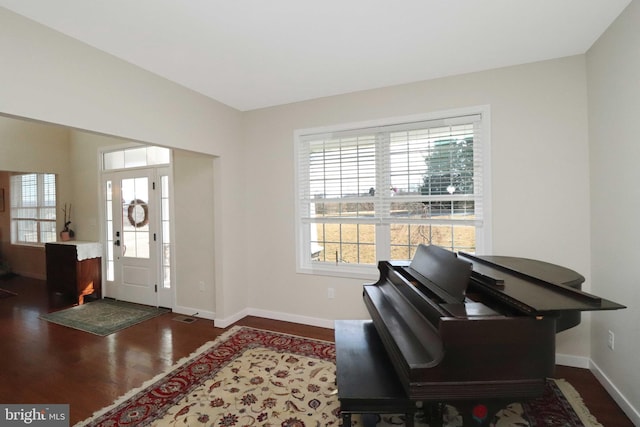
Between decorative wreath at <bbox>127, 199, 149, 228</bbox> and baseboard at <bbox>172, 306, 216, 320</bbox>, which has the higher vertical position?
decorative wreath at <bbox>127, 199, 149, 228</bbox>

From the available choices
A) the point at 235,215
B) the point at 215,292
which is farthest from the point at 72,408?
the point at 235,215

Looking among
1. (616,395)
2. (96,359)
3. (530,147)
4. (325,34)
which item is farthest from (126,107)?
(616,395)

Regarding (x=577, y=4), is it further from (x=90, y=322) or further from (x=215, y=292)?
(x=90, y=322)

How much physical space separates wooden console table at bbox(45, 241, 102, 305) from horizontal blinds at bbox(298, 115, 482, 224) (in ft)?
12.0

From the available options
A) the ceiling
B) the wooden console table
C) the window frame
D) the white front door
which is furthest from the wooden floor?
the ceiling

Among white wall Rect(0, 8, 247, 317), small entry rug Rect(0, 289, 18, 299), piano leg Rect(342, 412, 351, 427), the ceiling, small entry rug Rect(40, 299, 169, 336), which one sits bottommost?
small entry rug Rect(40, 299, 169, 336)

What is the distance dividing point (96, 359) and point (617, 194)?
4.60 metres

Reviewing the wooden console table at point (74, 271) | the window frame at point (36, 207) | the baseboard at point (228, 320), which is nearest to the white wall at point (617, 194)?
the baseboard at point (228, 320)

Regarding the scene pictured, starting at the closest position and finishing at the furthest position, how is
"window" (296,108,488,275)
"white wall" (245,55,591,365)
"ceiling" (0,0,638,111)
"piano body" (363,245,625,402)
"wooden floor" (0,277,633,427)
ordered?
"piano body" (363,245,625,402) → "ceiling" (0,0,638,111) → "wooden floor" (0,277,633,427) → "white wall" (245,55,591,365) → "window" (296,108,488,275)

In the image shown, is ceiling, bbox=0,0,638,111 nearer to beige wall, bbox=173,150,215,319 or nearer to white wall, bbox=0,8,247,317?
white wall, bbox=0,8,247,317

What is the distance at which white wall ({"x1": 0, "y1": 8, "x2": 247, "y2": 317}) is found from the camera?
1.85 m

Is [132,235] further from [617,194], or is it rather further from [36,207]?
[617,194]

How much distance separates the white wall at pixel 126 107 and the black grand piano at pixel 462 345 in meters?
2.36

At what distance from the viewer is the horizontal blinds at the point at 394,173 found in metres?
2.83
